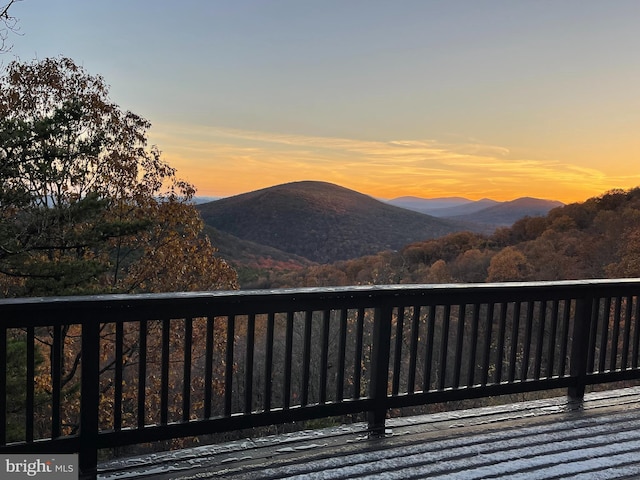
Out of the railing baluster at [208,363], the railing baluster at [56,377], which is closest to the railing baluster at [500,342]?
the railing baluster at [208,363]

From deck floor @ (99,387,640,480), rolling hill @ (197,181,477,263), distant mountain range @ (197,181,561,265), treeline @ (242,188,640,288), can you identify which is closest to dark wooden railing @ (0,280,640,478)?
deck floor @ (99,387,640,480)

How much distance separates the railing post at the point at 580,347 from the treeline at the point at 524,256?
1785 cm

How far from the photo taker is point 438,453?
2621 millimetres

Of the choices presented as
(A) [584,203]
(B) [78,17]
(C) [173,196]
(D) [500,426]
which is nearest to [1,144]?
(C) [173,196]

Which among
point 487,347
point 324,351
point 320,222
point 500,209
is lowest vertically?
point 320,222

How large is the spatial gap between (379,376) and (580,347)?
165cm

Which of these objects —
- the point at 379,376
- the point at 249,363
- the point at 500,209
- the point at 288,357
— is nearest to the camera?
the point at 249,363

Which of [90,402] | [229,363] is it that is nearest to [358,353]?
[229,363]

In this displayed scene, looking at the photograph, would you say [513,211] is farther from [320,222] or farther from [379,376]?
[379,376]

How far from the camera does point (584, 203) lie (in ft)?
108

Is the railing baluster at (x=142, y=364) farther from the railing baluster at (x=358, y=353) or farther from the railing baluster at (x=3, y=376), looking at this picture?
the railing baluster at (x=358, y=353)

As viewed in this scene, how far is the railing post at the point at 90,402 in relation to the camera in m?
2.23

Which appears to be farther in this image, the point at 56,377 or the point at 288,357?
the point at 288,357

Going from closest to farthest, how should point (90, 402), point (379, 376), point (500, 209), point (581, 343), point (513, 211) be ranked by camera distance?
point (90, 402) → point (379, 376) → point (581, 343) → point (513, 211) → point (500, 209)
